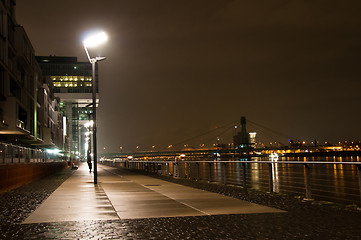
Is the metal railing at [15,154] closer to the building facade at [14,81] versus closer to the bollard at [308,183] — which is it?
the building facade at [14,81]

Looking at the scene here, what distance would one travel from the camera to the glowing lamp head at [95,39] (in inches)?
838

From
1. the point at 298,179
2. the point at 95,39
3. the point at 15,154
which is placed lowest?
the point at 298,179

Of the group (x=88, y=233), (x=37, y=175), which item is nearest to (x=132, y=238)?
(x=88, y=233)

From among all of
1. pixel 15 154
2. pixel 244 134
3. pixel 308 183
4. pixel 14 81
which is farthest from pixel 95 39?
pixel 244 134

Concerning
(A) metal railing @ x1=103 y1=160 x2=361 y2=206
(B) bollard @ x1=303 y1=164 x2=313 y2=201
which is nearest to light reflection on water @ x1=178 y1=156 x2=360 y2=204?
(A) metal railing @ x1=103 y1=160 x2=361 y2=206

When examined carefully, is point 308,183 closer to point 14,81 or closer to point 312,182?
point 312,182

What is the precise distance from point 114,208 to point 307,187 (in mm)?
5826

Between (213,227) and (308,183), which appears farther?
(308,183)

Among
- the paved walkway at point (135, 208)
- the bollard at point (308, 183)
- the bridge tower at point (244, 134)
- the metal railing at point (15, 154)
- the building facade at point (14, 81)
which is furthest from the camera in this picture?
the bridge tower at point (244, 134)

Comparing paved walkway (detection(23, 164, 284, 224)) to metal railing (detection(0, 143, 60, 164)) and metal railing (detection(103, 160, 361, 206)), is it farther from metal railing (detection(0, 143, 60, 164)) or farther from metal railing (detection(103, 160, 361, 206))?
metal railing (detection(0, 143, 60, 164))

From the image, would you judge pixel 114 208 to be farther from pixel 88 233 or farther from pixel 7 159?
pixel 7 159

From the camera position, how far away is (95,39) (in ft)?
70.3

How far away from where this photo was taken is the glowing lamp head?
21297mm

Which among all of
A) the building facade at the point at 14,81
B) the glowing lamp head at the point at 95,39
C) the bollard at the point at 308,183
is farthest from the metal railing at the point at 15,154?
the bollard at the point at 308,183
